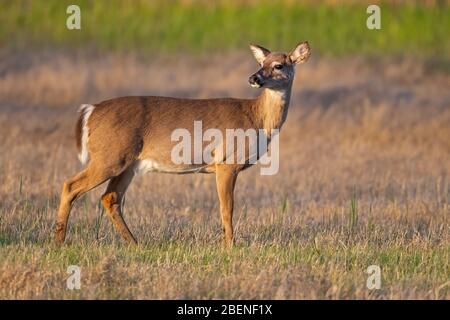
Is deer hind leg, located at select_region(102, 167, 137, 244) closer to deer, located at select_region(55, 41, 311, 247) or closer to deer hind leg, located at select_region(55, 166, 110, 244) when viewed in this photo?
deer, located at select_region(55, 41, 311, 247)

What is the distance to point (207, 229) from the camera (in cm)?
1103

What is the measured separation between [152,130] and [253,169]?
5.45m

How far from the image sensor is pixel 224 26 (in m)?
25.6

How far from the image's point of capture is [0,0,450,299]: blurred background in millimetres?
8984

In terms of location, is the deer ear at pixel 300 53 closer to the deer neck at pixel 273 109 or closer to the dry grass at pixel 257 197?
the deer neck at pixel 273 109

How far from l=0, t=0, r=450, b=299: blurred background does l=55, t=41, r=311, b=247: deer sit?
0.38 m

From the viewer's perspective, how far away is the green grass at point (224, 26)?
24.8m
